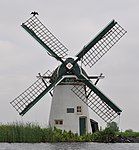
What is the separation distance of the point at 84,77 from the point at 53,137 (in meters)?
7.54

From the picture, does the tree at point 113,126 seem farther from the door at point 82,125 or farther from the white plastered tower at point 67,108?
the door at point 82,125

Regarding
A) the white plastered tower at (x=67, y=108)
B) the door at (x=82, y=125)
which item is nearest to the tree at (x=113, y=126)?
the white plastered tower at (x=67, y=108)

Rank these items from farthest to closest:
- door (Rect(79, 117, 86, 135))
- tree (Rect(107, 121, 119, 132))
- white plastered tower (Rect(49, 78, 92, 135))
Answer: door (Rect(79, 117, 86, 135)) → white plastered tower (Rect(49, 78, 92, 135)) → tree (Rect(107, 121, 119, 132))

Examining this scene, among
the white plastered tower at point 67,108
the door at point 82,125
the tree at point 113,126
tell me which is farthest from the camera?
the door at point 82,125

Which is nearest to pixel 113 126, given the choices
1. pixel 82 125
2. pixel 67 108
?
pixel 82 125

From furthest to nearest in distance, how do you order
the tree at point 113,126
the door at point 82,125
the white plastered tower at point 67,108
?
the door at point 82,125 → the white plastered tower at point 67,108 → the tree at point 113,126

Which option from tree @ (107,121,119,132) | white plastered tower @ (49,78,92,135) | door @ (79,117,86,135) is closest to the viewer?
tree @ (107,121,119,132)

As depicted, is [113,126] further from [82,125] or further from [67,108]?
[67,108]

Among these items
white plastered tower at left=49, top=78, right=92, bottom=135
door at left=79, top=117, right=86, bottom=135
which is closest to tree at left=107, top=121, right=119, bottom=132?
white plastered tower at left=49, top=78, right=92, bottom=135

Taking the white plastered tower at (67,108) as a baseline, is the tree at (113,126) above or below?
below

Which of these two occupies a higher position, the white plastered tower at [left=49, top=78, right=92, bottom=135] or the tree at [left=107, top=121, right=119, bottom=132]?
the white plastered tower at [left=49, top=78, right=92, bottom=135]

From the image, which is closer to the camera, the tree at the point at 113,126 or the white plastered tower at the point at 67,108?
the tree at the point at 113,126

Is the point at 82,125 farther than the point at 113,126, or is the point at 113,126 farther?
the point at 82,125

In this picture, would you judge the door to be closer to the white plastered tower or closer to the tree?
the white plastered tower
